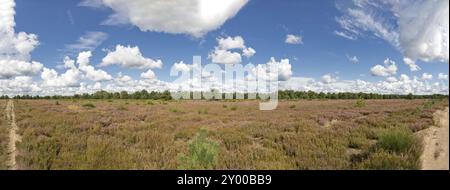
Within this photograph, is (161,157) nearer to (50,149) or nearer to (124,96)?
(50,149)

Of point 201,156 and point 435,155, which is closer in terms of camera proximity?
point 201,156

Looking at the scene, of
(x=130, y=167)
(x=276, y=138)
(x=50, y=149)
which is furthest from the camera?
(x=276, y=138)

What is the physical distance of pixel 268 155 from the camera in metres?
8.72

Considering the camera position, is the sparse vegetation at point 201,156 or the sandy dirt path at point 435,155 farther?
the sparse vegetation at point 201,156

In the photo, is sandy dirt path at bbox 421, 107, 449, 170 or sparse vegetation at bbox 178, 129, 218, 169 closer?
sandy dirt path at bbox 421, 107, 449, 170

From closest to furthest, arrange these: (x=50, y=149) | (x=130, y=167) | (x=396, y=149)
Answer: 1. (x=130, y=167)
2. (x=396, y=149)
3. (x=50, y=149)
